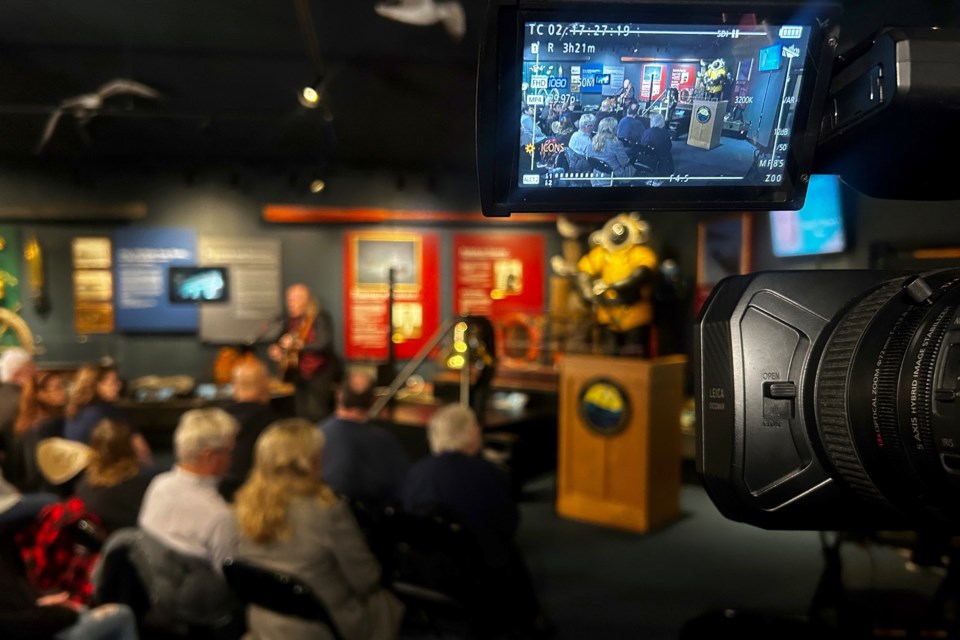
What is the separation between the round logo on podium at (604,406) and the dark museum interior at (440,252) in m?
0.02

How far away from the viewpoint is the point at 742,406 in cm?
96

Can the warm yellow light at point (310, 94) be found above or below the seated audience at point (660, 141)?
above

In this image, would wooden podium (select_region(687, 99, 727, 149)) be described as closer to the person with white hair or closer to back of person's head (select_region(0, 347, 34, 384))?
the person with white hair

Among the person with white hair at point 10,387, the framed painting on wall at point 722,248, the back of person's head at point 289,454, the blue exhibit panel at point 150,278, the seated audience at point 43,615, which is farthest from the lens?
the blue exhibit panel at point 150,278

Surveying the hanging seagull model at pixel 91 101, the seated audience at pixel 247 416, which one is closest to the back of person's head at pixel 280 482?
the seated audience at pixel 247 416

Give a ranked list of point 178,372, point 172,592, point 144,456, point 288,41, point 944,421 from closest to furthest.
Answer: point 944,421 < point 172,592 < point 144,456 < point 288,41 < point 178,372

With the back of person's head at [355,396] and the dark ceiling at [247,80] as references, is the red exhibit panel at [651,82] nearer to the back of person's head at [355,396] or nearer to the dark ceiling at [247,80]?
the dark ceiling at [247,80]

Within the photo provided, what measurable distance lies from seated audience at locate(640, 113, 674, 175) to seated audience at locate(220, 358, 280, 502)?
3.00 meters

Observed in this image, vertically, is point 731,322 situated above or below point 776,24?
below

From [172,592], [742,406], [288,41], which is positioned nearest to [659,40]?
[742,406]

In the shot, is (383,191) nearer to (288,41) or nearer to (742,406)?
(288,41)

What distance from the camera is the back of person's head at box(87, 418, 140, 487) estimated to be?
2750 millimetres

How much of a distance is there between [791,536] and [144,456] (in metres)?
3.86

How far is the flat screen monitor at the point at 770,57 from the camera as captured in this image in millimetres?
915
